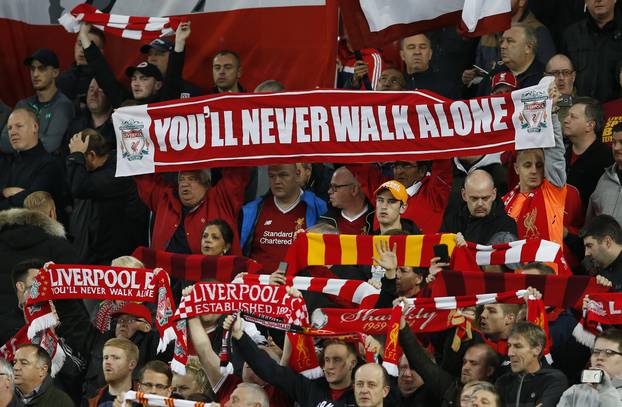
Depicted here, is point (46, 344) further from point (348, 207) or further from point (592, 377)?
point (592, 377)

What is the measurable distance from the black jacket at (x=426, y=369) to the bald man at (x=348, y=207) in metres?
2.17

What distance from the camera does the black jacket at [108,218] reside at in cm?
1320

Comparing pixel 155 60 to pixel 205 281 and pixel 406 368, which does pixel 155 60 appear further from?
pixel 406 368

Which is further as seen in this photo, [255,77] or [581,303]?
[255,77]

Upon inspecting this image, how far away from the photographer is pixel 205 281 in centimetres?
1070

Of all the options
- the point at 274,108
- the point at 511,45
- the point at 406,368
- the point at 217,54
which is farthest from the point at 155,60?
the point at 406,368

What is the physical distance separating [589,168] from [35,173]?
464cm

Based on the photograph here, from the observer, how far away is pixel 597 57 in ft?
43.5

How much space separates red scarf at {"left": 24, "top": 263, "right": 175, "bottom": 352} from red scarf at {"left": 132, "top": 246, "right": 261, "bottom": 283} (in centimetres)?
53

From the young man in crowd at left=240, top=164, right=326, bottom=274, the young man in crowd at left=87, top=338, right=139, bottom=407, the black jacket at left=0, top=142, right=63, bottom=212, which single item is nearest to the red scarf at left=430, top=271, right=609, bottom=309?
the young man in crowd at left=240, top=164, right=326, bottom=274

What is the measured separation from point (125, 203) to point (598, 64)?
3.93m

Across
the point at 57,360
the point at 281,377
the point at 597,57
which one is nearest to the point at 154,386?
the point at 281,377

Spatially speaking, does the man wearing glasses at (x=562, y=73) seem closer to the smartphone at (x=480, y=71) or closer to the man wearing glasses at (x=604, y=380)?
the smartphone at (x=480, y=71)

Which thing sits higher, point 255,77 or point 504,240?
point 255,77
